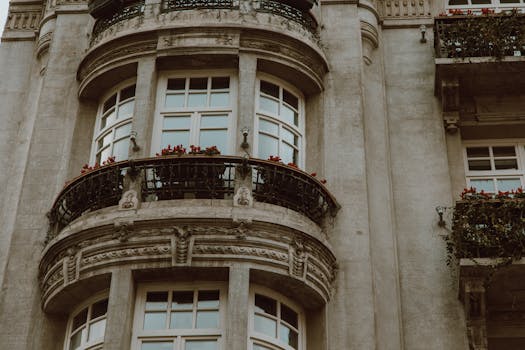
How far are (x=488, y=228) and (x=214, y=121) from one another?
552 centimetres

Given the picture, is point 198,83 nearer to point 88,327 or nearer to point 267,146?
point 267,146

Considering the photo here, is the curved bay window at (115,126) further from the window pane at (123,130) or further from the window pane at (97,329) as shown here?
the window pane at (97,329)

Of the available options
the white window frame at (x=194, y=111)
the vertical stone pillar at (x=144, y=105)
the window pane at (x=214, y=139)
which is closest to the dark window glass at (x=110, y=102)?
the vertical stone pillar at (x=144, y=105)

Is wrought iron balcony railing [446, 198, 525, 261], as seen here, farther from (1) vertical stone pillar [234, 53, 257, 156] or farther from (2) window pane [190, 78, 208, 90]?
(2) window pane [190, 78, 208, 90]

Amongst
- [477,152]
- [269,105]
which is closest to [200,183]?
[269,105]

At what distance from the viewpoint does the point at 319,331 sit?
57.6ft

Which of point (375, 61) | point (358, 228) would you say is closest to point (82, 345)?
point (358, 228)

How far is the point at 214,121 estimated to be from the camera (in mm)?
19703

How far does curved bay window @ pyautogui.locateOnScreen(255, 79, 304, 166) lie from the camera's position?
19.6 m

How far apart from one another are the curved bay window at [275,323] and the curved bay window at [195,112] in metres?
3.09

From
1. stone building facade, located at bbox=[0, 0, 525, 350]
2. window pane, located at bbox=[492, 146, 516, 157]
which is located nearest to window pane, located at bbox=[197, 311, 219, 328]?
stone building facade, located at bbox=[0, 0, 525, 350]

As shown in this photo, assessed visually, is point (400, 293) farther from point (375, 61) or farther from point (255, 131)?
point (375, 61)

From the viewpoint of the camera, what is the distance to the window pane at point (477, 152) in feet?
69.9

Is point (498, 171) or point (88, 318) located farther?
point (498, 171)
